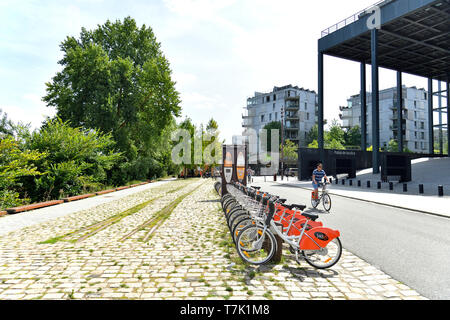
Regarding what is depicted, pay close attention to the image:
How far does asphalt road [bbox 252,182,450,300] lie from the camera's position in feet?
13.4

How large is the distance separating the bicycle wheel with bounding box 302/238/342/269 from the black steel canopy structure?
3098 cm

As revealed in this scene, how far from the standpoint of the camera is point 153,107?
29.9 m

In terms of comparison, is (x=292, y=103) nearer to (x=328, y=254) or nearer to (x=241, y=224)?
(x=241, y=224)

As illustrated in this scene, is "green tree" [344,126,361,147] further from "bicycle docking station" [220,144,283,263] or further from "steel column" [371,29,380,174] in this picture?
"bicycle docking station" [220,144,283,263]

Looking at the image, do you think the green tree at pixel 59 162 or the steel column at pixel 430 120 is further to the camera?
the steel column at pixel 430 120

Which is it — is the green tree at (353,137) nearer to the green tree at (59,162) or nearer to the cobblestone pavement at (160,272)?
the green tree at (59,162)

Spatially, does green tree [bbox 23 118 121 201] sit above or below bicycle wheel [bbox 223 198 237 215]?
above

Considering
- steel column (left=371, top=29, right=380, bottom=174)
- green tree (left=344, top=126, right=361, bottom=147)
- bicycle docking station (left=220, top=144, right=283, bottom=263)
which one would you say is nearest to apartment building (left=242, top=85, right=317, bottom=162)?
green tree (left=344, top=126, right=361, bottom=147)

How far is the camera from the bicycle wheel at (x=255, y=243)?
4758mm

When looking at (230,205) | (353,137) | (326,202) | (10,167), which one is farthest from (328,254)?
(353,137)

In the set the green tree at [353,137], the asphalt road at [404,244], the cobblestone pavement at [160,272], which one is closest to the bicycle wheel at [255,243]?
the cobblestone pavement at [160,272]

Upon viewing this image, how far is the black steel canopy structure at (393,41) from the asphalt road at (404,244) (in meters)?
25.6

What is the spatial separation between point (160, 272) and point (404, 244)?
5032 mm
